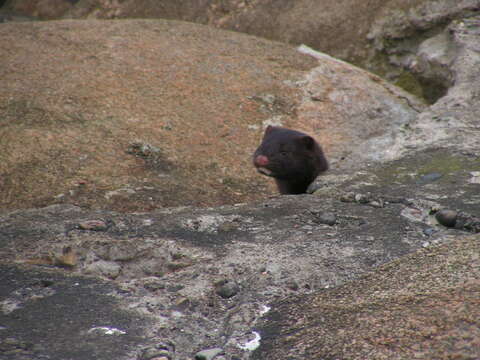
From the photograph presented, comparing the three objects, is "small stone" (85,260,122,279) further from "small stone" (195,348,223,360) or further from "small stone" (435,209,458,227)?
"small stone" (435,209,458,227)

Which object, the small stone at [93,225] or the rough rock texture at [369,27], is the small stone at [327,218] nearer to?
the small stone at [93,225]

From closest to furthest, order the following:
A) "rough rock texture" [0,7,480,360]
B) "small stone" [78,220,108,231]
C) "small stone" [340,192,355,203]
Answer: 1. "rough rock texture" [0,7,480,360]
2. "small stone" [78,220,108,231]
3. "small stone" [340,192,355,203]

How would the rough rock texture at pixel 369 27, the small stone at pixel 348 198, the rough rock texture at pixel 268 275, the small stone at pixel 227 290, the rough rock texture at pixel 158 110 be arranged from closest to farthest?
the rough rock texture at pixel 268 275 < the small stone at pixel 227 290 < the small stone at pixel 348 198 < the rough rock texture at pixel 158 110 < the rough rock texture at pixel 369 27

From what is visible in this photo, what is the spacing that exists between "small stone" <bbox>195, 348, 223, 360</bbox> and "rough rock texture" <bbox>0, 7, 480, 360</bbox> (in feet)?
0.08

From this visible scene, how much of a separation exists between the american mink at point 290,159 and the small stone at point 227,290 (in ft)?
8.65

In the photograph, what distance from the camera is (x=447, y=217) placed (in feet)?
11.4

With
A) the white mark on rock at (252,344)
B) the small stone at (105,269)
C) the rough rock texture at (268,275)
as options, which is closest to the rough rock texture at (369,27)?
the rough rock texture at (268,275)

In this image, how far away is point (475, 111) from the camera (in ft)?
18.5

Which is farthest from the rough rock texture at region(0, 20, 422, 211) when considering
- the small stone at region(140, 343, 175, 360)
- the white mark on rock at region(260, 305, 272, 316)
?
the small stone at region(140, 343, 175, 360)

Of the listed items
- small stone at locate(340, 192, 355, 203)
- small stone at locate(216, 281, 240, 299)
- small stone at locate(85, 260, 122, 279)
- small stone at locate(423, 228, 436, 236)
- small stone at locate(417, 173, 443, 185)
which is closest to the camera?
small stone at locate(216, 281, 240, 299)

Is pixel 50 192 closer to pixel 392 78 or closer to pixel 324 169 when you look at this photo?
pixel 324 169

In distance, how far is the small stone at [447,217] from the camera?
346cm

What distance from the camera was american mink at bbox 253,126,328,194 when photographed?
5414 millimetres

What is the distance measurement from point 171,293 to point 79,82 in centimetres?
434
